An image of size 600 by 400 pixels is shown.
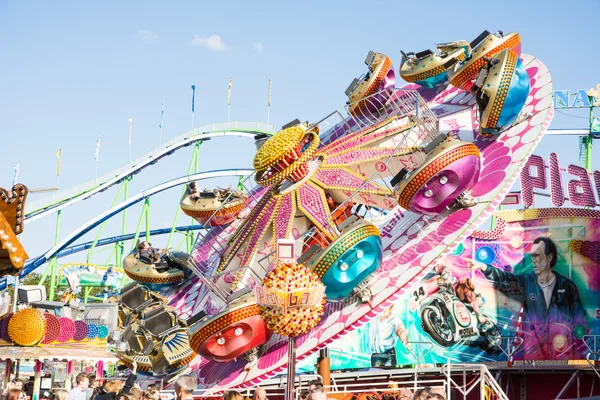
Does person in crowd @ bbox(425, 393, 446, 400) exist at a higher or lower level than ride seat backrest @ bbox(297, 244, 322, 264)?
lower

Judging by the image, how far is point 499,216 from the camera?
22.2 m

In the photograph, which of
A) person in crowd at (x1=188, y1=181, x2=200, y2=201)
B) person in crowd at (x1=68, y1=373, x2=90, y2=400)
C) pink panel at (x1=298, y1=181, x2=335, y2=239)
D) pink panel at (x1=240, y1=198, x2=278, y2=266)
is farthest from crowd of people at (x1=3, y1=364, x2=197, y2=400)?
person in crowd at (x1=188, y1=181, x2=200, y2=201)

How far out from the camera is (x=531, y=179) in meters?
22.3

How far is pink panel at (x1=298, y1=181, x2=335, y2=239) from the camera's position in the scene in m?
14.5

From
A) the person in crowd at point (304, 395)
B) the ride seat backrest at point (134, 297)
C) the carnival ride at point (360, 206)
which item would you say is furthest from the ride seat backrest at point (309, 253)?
the ride seat backrest at point (134, 297)

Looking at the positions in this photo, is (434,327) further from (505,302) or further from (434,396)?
(434,396)

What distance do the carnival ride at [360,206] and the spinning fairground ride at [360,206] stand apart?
3 cm

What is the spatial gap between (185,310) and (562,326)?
9.94 meters

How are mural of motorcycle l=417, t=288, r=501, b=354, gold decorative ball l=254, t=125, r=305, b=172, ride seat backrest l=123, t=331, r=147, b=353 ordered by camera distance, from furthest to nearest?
mural of motorcycle l=417, t=288, r=501, b=354 < ride seat backrest l=123, t=331, r=147, b=353 < gold decorative ball l=254, t=125, r=305, b=172

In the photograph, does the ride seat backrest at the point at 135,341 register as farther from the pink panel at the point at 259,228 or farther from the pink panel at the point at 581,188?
the pink panel at the point at 581,188

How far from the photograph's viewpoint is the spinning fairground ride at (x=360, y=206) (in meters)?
13.4

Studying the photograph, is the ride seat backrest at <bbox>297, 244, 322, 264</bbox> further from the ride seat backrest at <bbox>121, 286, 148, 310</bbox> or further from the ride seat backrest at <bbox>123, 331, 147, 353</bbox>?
the ride seat backrest at <bbox>121, 286, 148, 310</bbox>

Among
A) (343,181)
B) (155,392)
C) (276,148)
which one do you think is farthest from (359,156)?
(155,392)

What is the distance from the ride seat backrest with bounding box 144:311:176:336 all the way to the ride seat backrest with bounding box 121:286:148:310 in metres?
1.31
